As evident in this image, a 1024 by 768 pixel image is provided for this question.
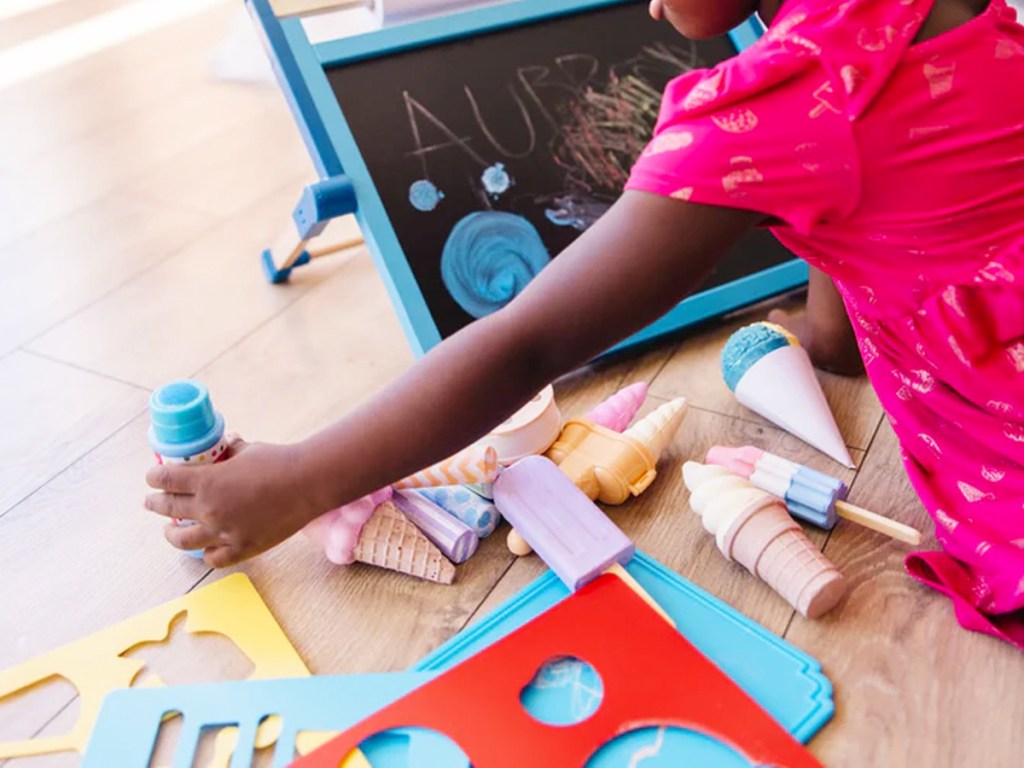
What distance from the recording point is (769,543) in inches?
29.0

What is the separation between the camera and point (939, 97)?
57cm

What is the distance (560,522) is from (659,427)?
14 centimetres

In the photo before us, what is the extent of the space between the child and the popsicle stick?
4cm

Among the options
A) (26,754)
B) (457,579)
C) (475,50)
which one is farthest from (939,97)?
(26,754)

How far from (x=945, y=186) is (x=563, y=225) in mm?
490

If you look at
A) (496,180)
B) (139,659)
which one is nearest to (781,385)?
(496,180)

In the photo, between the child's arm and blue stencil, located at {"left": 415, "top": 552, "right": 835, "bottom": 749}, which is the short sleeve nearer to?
the child's arm

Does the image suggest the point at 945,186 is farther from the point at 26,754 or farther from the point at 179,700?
the point at 26,754

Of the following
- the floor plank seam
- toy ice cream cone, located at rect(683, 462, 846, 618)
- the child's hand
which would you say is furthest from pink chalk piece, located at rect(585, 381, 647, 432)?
the floor plank seam

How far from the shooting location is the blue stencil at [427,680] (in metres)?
0.63

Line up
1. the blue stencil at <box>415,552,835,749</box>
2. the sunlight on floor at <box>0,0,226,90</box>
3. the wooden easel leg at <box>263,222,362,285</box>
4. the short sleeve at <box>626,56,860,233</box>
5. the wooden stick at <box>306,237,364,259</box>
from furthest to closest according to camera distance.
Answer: the sunlight on floor at <box>0,0,226,90</box>, the wooden stick at <box>306,237,364,259</box>, the wooden easel leg at <box>263,222,362,285</box>, the blue stencil at <box>415,552,835,749</box>, the short sleeve at <box>626,56,860,233</box>

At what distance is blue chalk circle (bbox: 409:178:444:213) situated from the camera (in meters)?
0.98

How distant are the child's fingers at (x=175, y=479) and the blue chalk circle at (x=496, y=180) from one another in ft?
1.57

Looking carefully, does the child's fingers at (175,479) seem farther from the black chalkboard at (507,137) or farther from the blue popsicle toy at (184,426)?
the black chalkboard at (507,137)
